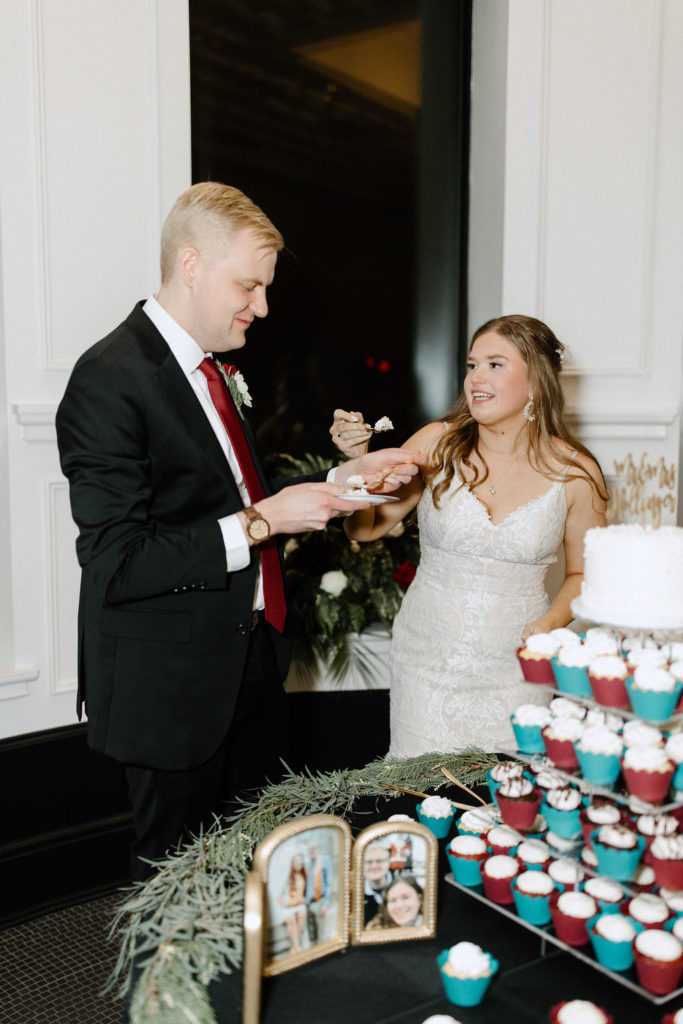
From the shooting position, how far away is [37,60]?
2.78 metres

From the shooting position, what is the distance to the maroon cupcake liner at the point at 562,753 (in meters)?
1.19

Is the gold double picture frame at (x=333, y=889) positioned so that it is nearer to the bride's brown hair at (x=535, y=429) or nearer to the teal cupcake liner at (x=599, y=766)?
the teal cupcake liner at (x=599, y=766)

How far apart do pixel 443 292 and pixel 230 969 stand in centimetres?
330

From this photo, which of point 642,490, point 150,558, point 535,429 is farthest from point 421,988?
point 642,490

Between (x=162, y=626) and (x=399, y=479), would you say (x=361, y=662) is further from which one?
(x=162, y=626)

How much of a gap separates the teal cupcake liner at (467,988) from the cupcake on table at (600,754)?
0.26 meters

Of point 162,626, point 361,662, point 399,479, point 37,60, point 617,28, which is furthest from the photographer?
point 361,662

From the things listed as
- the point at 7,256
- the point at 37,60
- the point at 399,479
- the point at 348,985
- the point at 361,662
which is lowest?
the point at 361,662

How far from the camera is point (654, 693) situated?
111 centimetres

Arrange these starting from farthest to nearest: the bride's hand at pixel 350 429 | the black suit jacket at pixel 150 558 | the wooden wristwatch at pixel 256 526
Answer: the bride's hand at pixel 350 429, the wooden wristwatch at pixel 256 526, the black suit jacket at pixel 150 558

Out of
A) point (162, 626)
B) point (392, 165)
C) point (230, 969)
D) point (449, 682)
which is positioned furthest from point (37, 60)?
point (230, 969)

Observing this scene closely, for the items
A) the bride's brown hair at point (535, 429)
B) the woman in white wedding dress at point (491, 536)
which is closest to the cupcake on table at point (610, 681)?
the woman in white wedding dress at point (491, 536)

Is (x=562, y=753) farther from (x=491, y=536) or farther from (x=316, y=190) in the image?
(x=316, y=190)

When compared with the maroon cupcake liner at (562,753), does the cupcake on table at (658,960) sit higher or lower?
lower
